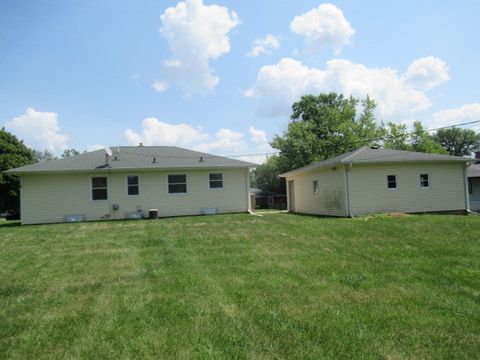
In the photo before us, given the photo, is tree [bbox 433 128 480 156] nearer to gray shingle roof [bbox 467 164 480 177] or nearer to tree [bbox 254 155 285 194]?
tree [bbox 254 155 285 194]

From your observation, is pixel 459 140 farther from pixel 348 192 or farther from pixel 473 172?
pixel 348 192

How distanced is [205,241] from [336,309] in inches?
212

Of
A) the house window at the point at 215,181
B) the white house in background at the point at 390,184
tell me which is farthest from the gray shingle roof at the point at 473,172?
the house window at the point at 215,181

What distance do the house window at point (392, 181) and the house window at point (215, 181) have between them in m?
7.97

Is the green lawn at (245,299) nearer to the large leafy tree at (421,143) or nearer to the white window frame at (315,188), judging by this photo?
the white window frame at (315,188)

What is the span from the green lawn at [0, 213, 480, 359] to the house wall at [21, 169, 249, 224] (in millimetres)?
7850

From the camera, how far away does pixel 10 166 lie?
85.0 feet

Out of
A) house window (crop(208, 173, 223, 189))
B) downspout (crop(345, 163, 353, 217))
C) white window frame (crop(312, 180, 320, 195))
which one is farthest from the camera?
white window frame (crop(312, 180, 320, 195))

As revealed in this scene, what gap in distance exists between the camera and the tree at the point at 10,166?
25625 mm

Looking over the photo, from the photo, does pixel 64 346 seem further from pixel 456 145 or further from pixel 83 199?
pixel 456 145

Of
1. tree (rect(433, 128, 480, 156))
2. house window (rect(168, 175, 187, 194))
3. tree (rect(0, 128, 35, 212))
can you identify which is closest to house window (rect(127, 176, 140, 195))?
house window (rect(168, 175, 187, 194))

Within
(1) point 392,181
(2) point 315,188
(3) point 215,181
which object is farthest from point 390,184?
(3) point 215,181

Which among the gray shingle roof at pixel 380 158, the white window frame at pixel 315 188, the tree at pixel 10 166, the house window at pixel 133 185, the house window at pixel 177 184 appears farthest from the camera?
the tree at pixel 10 166

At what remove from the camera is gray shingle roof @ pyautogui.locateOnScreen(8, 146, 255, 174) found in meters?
16.1
